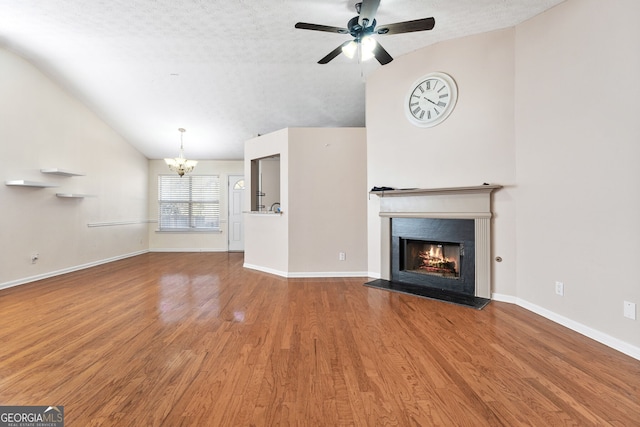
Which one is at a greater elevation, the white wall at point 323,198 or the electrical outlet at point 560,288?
the white wall at point 323,198

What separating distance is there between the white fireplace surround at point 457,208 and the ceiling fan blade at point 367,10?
6.65 feet

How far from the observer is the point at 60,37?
140 inches

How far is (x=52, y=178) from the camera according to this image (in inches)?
180

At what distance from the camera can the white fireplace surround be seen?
3.27 meters

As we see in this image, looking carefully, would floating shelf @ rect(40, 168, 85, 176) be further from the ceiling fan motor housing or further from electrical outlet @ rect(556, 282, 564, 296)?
electrical outlet @ rect(556, 282, 564, 296)

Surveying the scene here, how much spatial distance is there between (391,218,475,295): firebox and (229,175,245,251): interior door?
4.90 m

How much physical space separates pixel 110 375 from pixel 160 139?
231 inches

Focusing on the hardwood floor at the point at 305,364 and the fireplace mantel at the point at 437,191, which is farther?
the fireplace mantel at the point at 437,191

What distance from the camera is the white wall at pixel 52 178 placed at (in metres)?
3.90

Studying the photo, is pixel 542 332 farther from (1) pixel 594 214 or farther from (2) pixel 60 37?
(2) pixel 60 37

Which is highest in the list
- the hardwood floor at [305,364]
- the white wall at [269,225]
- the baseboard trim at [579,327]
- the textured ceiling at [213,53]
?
the textured ceiling at [213,53]

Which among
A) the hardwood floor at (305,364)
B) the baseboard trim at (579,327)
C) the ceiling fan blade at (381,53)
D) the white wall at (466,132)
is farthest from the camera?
the white wall at (466,132)

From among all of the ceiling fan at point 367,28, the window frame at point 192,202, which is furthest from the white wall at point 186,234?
the ceiling fan at point 367,28

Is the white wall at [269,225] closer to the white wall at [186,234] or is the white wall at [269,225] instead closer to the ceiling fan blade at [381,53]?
the ceiling fan blade at [381,53]
